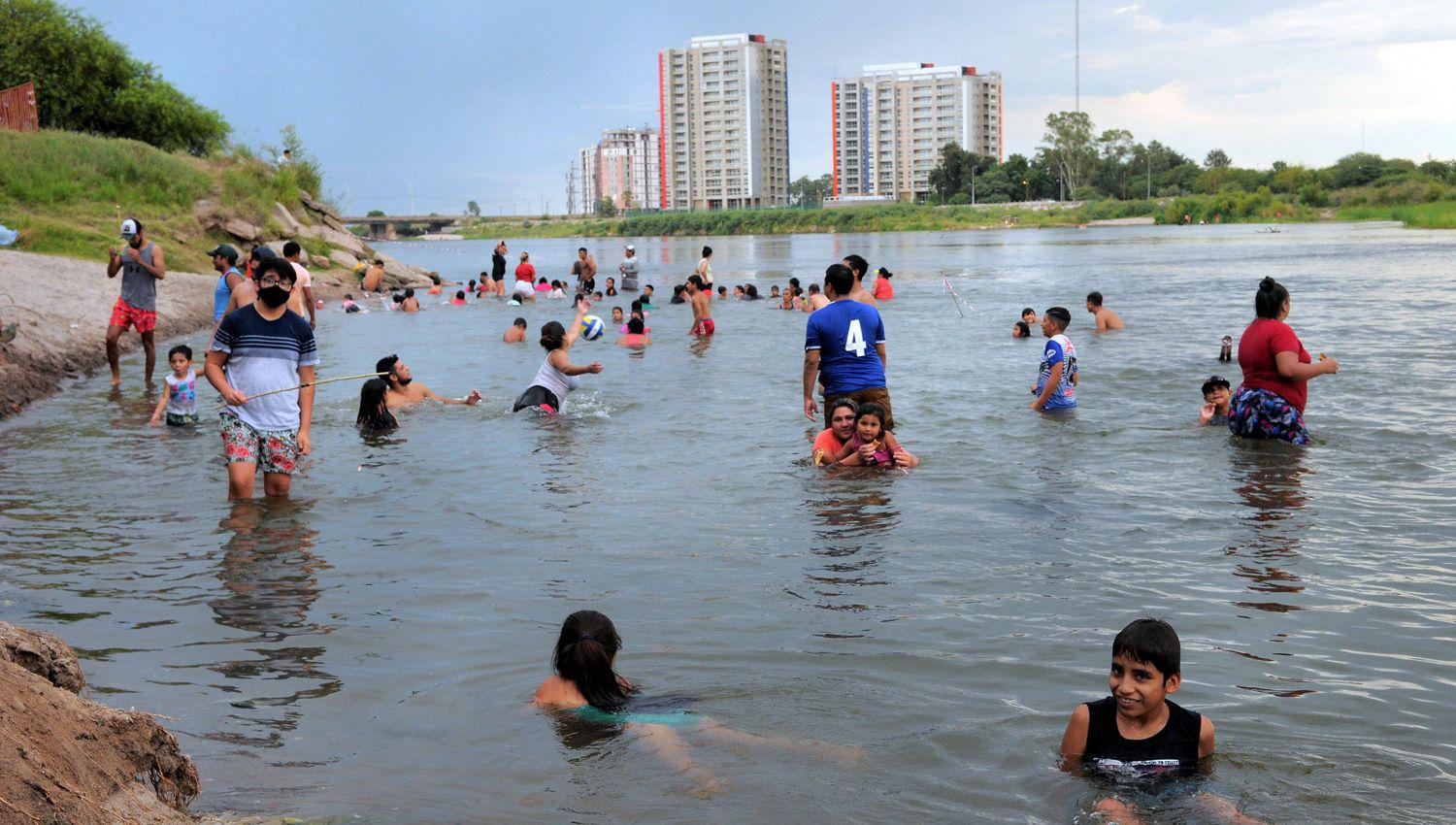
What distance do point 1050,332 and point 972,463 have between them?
295cm

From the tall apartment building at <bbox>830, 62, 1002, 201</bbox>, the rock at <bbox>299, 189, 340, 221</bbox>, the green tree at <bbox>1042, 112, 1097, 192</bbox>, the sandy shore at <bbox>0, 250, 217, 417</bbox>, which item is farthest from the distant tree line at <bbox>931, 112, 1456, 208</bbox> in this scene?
the sandy shore at <bbox>0, 250, 217, 417</bbox>

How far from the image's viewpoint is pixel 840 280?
927 cm

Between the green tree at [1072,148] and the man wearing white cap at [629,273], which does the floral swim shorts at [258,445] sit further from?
the green tree at [1072,148]

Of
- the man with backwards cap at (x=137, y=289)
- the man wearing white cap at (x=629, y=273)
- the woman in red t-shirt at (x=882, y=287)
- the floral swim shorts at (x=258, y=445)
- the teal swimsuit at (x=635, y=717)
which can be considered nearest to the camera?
the teal swimsuit at (x=635, y=717)

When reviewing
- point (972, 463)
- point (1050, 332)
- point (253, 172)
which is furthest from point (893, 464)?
point (253, 172)

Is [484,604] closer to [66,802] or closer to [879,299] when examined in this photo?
[66,802]

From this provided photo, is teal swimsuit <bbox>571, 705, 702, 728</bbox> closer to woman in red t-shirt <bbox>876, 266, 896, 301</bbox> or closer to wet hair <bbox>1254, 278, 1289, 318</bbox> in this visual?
wet hair <bbox>1254, 278, 1289, 318</bbox>

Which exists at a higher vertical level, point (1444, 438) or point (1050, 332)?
point (1050, 332)

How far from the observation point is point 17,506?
8.88 meters

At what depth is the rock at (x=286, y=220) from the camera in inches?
1494

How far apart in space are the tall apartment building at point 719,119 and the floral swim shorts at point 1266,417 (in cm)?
17637

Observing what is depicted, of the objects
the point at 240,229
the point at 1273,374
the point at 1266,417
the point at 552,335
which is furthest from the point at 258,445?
the point at 240,229

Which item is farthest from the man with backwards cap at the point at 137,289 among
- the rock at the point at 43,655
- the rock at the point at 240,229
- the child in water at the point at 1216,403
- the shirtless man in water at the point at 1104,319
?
the rock at the point at 240,229

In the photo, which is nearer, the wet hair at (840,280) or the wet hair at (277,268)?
the wet hair at (277,268)
